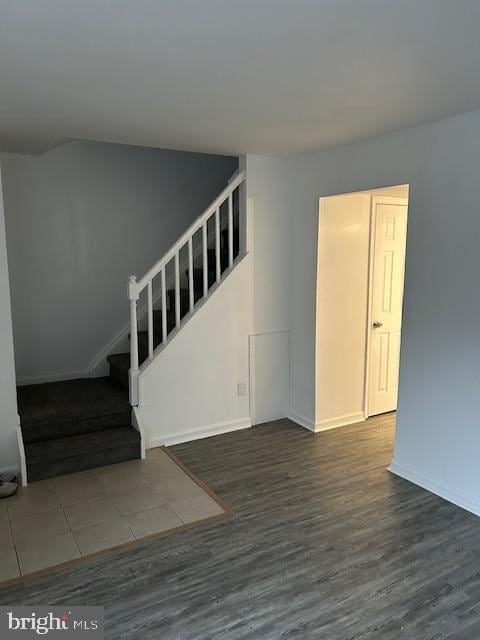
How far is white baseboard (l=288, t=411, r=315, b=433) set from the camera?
4383 millimetres

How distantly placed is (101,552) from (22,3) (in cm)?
255

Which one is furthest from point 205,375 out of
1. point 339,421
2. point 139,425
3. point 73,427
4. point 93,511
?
point 93,511

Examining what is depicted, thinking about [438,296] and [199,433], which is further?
[199,433]

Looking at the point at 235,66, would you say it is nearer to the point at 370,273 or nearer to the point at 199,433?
the point at 370,273

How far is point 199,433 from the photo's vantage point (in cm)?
421

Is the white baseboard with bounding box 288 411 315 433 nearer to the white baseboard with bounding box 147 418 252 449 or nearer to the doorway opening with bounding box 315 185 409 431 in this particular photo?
the doorway opening with bounding box 315 185 409 431

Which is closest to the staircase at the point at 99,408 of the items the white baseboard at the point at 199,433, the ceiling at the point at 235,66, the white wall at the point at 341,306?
the white baseboard at the point at 199,433

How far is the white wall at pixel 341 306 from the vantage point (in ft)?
13.7

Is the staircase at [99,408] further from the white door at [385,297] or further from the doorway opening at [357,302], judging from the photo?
the white door at [385,297]

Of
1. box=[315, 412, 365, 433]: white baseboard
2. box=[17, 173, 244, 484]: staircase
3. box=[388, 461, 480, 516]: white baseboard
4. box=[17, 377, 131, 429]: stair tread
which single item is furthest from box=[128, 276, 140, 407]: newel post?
box=[388, 461, 480, 516]: white baseboard

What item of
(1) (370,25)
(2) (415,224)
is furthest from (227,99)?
(2) (415,224)

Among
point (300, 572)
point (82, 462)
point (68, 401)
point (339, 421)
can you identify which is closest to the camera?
point (300, 572)

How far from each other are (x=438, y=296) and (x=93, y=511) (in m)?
2.63

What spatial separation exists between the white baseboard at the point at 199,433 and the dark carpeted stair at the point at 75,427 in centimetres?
26
